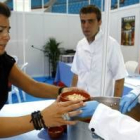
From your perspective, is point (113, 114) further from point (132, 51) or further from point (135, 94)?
point (132, 51)

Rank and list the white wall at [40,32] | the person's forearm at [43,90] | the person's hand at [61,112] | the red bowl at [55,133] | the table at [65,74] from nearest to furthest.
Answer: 1. the person's hand at [61,112]
2. the red bowl at [55,133]
3. the person's forearm at [43,90]
4. the table at [65,74]
5. the white wall at [40,32]

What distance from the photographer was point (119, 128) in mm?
616

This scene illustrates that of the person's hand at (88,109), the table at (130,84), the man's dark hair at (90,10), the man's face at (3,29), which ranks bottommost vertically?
the table at (130,84)

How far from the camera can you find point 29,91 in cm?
117

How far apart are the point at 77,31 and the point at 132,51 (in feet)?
7.18

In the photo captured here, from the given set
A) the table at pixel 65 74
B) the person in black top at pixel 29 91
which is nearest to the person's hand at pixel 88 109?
the person in black top at pixel 29 91

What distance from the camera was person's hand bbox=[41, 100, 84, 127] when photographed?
25.2 inches

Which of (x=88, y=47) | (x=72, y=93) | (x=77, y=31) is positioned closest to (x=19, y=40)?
(x=77, y=31)

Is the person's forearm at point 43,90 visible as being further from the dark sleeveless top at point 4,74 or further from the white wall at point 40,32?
the white wall at point 40,32

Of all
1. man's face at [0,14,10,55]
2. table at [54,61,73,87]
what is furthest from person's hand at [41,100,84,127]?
table at [54,61,73,87]

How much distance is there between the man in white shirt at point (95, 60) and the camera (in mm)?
1450

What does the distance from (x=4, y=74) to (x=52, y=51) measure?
4.62 m

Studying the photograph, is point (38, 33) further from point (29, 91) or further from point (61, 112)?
point (61, 112)

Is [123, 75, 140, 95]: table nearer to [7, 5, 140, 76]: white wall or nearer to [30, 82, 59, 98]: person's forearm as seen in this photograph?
[30, 82, 59, 98]: person's forearm
